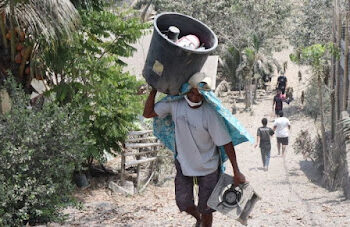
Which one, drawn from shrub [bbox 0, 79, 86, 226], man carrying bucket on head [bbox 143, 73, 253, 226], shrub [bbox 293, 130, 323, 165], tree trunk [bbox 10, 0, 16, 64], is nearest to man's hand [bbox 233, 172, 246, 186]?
man carrying bucket on head [bbox 143, 73, 253, 226]

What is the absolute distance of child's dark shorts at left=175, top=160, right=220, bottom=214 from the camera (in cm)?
482

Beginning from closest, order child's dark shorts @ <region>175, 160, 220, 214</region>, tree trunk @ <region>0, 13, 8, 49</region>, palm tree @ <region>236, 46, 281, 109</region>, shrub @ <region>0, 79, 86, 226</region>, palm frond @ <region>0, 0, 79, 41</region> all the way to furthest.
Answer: child's dark shorts @ <region>175, 160, 220, 214</region>, shrub @ <region>0, 79, 86, 226</region>, palm frond @ <region>0, 0, 79, 41</region>, tree trunk @ <region>0, 13, 8, 49</region>, palm tree @ <region>236, 46, 281, 109</region>

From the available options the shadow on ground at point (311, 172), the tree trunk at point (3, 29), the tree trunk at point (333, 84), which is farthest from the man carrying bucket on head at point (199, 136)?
the tree trunk at point (333, 84)

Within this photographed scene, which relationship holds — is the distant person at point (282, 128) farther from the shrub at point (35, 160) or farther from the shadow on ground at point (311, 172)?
the shrub at point (35, 160)

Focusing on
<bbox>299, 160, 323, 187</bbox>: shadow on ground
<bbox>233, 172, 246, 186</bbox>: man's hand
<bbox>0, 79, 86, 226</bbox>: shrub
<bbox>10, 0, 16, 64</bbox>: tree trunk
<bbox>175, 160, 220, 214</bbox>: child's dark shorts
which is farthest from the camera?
<bbox>299, 160, 323, 187</bbox>: shadow on ground

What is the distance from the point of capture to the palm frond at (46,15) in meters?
6.69

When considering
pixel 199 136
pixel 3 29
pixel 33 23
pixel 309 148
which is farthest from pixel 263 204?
pixel 309 148

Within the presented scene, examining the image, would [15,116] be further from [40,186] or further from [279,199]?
[279,199]

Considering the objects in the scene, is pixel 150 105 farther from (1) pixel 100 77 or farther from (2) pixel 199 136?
(1) pixel 100 77

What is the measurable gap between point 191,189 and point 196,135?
1.68 ft

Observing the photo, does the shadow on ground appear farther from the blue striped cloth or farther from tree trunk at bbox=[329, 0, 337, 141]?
the blue striped cloth

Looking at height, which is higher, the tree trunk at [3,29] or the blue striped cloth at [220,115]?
the tree trunk at [3,29]

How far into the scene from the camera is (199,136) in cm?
466

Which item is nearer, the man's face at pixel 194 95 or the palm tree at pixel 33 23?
the man's face at pixel 194 95
